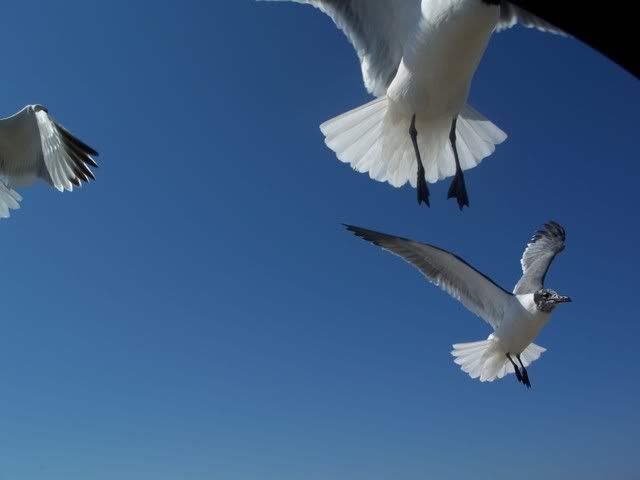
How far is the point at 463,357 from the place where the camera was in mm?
7363

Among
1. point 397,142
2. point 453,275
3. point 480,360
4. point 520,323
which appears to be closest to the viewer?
point 397,142

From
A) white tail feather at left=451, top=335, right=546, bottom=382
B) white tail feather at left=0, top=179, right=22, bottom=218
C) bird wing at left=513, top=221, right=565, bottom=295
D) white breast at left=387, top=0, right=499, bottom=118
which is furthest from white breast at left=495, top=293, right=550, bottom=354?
white tail feather at left=0, top=179, right=22, bottom=218

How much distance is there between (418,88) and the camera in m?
3.46

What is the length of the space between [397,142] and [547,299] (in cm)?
382

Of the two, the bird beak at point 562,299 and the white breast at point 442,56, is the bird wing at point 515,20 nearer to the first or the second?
the white breast at point 442,56

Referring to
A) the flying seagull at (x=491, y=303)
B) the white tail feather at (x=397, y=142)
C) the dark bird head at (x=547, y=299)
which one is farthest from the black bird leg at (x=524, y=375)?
the white tail feather at (x=397, y=142)

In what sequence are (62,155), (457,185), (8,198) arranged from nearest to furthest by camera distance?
(457,185), (62,155), (8,198)

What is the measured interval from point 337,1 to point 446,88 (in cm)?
108

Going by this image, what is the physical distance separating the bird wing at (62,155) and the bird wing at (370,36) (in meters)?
2.46

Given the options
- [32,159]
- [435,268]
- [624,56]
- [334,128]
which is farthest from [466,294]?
[624,56]

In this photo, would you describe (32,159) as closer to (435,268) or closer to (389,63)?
(389,63)

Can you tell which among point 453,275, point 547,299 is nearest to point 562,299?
point 547,299

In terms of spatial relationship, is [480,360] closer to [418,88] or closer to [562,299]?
[562,299]

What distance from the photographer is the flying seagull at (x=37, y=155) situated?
5238 millimetres
